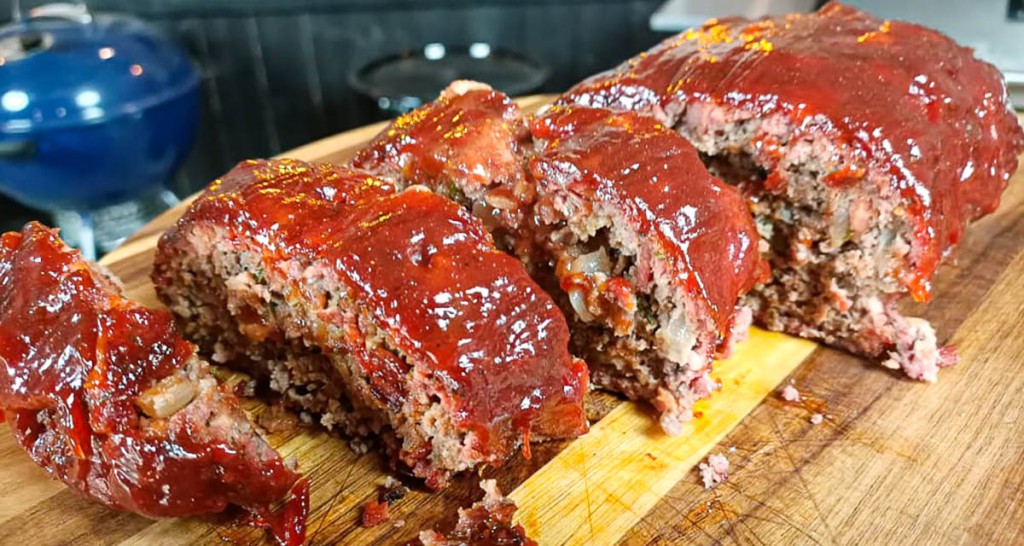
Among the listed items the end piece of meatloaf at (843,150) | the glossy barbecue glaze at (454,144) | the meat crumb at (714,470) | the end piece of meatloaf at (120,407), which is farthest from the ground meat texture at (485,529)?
the end piece of meatloaf at (843,150)

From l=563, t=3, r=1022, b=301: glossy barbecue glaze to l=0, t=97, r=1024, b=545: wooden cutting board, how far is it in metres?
0.44

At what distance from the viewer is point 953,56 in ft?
12.4

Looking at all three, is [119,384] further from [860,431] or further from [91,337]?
[860,431]

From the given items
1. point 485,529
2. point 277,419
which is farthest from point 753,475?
point 277,419

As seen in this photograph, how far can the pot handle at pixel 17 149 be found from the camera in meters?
5.53

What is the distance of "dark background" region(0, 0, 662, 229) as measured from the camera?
7.31 meters

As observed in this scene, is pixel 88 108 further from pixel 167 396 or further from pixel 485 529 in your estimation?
pixel 485 529

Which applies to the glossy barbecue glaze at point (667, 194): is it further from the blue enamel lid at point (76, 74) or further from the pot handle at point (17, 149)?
the pot handle at point (17, 149)

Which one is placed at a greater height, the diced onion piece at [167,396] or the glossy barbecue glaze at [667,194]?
the glossy barbecue glaze at [667,194]

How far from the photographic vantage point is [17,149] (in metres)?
5.57

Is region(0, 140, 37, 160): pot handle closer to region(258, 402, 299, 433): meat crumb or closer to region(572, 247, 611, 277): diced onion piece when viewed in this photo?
region(258, 402, 299, 433): meat crumb

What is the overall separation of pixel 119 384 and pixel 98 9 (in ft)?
19.9

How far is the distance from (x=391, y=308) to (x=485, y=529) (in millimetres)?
751

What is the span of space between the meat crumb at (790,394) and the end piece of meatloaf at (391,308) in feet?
2.94
